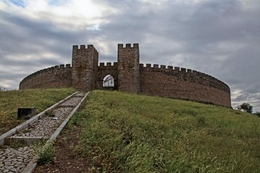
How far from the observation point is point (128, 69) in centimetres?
2494

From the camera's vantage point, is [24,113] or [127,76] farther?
[127,76]

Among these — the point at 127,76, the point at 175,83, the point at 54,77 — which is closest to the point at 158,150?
the point at 127,76

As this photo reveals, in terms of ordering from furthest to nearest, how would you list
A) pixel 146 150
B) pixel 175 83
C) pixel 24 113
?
1. pixel 175 83
2. pixel 24 113
3. pixel 146 150

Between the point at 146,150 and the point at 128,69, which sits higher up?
the point at 128,69

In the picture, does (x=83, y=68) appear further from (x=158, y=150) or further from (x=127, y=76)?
(x=158, y=150)

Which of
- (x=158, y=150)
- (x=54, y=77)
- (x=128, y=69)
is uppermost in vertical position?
(x=128, y=69)

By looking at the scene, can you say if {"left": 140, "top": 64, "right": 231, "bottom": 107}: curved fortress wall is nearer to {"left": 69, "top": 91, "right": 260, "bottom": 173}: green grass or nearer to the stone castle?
the stone castle

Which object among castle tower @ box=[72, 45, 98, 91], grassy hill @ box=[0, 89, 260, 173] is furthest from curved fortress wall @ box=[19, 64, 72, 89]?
grassy hill @ box=[0, 89, 260, 173]

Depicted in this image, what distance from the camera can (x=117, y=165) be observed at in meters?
4.33

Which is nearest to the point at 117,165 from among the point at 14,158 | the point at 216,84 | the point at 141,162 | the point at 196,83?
the point at 141,162

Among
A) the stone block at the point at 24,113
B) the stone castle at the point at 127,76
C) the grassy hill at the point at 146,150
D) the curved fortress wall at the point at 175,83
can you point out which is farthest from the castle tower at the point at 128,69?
the stone block at the point at 24,113

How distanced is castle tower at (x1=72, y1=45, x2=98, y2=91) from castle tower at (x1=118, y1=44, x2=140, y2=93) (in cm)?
273

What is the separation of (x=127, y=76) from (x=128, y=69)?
2.36ft

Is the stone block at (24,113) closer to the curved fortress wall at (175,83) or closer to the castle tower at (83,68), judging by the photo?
the castle tower at (83,68)
